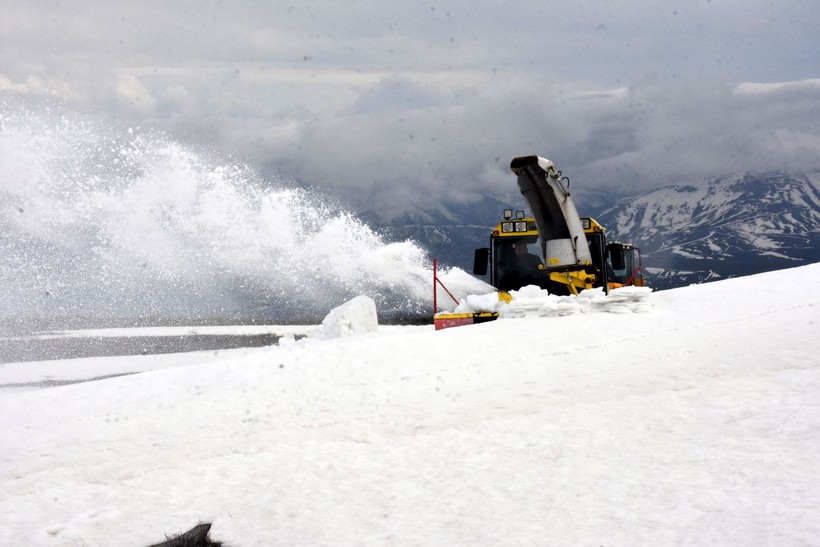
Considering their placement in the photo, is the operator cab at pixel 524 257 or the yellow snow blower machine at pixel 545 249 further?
the operator cab at pixel 524 257

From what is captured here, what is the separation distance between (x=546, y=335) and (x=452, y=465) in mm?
6155

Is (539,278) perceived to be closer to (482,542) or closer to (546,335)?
(546,335)

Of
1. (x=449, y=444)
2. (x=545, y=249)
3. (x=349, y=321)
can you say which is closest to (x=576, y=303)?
(x=545, y=249)

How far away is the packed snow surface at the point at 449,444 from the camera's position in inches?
208

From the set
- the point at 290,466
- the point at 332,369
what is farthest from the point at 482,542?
the point at 332,369

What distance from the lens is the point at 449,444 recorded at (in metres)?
7.25

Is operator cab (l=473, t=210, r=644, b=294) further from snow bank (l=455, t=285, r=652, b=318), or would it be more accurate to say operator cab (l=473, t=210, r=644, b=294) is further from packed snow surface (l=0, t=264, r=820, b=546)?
→ packed snow surface (l=0, t=264, r=820, b=546)

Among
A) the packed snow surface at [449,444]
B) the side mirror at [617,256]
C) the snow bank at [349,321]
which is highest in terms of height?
the side mirror at [617,256]

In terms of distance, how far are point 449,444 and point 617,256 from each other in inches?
365

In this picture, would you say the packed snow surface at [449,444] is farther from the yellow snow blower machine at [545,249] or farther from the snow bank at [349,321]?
the snow bank at [349,321]

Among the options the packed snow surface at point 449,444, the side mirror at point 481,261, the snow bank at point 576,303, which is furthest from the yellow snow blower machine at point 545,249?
the packed snow surface at point 449,444

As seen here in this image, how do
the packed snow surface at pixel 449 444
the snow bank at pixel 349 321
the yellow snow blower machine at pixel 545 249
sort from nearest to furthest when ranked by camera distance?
the packed snow surface at pixel 449 444, the yellow snow blower machine at pixel 545 249, the snow bank at pixel 349 321

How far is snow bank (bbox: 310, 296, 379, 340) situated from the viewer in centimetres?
1845

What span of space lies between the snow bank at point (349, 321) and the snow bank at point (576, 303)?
5.20 metres
